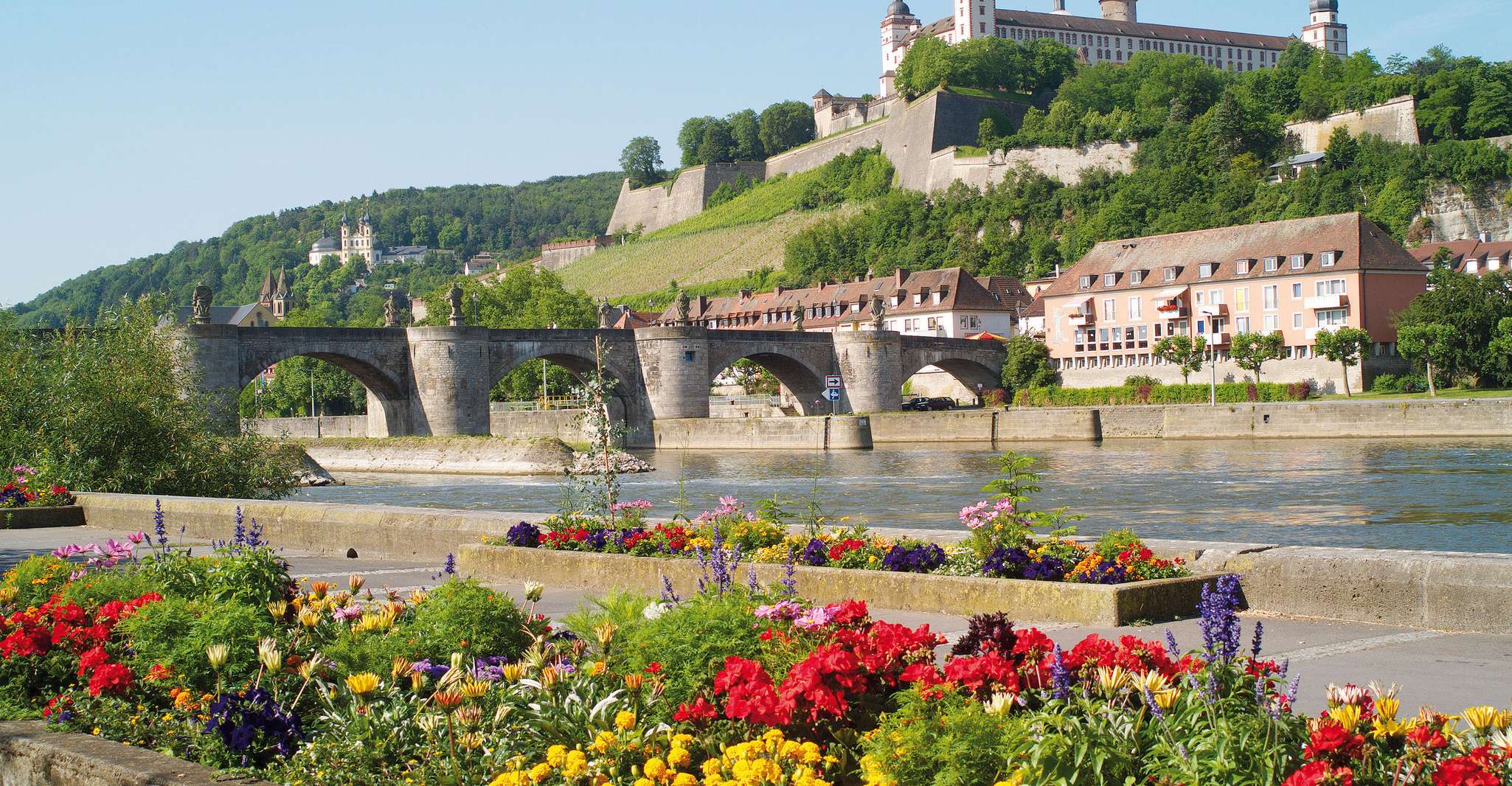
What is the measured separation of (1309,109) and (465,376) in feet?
218

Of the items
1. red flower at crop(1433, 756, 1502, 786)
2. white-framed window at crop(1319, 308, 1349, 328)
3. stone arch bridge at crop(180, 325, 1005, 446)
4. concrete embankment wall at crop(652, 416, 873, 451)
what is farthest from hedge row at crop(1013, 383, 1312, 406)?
red flower at crop(1433, 756, 1502, 786)

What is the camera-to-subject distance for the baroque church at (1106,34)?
448 feet

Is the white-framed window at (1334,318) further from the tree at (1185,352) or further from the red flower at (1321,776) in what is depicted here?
the red flower at (1321,776)

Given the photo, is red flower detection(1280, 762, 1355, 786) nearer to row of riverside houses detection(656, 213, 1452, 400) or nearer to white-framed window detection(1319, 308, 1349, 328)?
row of riverside houses detection(656, 213, 1452, 400)

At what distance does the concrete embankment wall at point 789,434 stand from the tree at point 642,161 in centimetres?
9570

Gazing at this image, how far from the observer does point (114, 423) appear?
20188 millimetres

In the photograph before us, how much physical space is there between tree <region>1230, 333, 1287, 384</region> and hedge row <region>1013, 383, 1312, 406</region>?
8.03ft

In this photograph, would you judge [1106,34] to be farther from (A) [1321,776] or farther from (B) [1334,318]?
(A) [1321,776]

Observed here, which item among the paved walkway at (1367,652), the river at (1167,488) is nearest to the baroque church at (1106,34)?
the river at (1167,488)

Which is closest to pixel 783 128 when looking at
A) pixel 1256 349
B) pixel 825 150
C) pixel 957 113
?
pixel 825 150

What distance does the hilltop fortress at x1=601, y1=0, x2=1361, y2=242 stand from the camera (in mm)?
105250

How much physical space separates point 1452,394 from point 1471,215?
33799 mm

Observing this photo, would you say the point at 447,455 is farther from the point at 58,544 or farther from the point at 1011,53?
the point at 1011,53

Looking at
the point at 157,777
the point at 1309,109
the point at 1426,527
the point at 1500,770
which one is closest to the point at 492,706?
the point at 157,777
